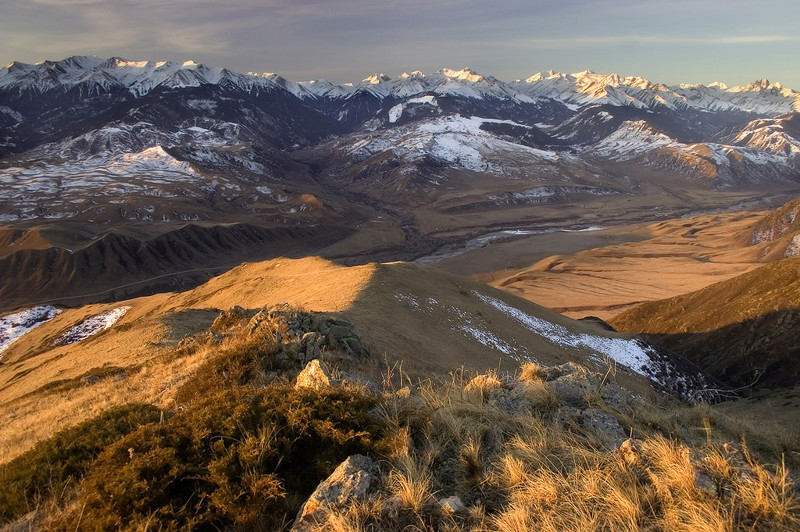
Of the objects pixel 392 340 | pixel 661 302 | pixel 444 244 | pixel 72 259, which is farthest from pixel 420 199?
pixel 392 340

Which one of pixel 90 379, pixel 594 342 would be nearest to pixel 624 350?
pixel 594 342

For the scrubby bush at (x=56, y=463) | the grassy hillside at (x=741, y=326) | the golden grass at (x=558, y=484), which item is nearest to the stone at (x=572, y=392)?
the golden grass at (x=558, y=484)

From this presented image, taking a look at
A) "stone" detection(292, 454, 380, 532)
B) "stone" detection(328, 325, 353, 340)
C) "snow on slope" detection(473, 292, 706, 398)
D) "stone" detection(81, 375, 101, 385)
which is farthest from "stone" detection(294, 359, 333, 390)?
"snow on slope" detection(473, 292, 706, 398)

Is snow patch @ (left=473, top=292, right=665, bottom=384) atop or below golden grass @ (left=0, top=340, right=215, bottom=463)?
below

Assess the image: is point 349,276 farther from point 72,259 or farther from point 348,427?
point 72,259

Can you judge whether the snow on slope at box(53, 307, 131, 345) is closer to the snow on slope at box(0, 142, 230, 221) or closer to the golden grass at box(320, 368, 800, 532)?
the golden grass at box(320, 368, 800, 532)

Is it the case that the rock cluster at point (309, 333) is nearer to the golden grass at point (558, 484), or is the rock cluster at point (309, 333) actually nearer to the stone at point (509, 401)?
the stone at point (509, 401)
